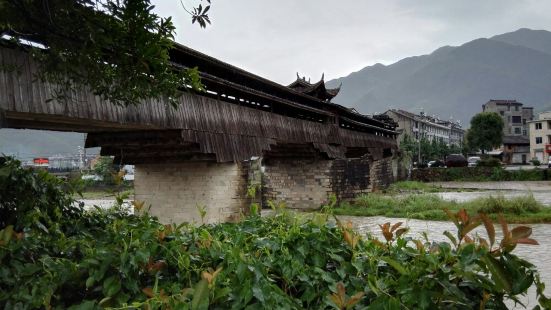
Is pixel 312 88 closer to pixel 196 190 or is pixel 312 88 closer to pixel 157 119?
pixel 196 190

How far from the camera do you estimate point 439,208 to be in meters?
18.1

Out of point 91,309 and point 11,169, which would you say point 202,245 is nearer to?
point 91,309

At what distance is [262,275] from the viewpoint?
2031 millimetres

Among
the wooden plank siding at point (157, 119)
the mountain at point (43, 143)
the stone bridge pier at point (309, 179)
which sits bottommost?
the stone bridge pier at point (309, 179)

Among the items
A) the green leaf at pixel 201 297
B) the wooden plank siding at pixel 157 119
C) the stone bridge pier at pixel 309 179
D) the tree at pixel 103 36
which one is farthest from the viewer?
the stone bridge pier at pixel 309 179

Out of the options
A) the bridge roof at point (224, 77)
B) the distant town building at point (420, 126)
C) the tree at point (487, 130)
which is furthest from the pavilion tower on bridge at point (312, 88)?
the tree at point (487, 130)

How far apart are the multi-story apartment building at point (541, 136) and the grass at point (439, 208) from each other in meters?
44.4

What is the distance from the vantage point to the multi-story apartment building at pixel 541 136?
187 feet

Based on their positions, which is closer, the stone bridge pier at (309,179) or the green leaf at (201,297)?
the green leaf at (201,297)

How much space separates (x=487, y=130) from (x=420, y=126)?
1242 cm

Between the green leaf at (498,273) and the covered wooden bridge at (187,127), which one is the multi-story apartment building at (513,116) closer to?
the covered wooden bridge at (187,127)

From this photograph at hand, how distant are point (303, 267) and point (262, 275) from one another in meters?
0.26

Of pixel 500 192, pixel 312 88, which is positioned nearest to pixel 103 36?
pixel 312 88

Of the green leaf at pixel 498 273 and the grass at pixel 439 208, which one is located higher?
the green leaf at pixel 498 273
